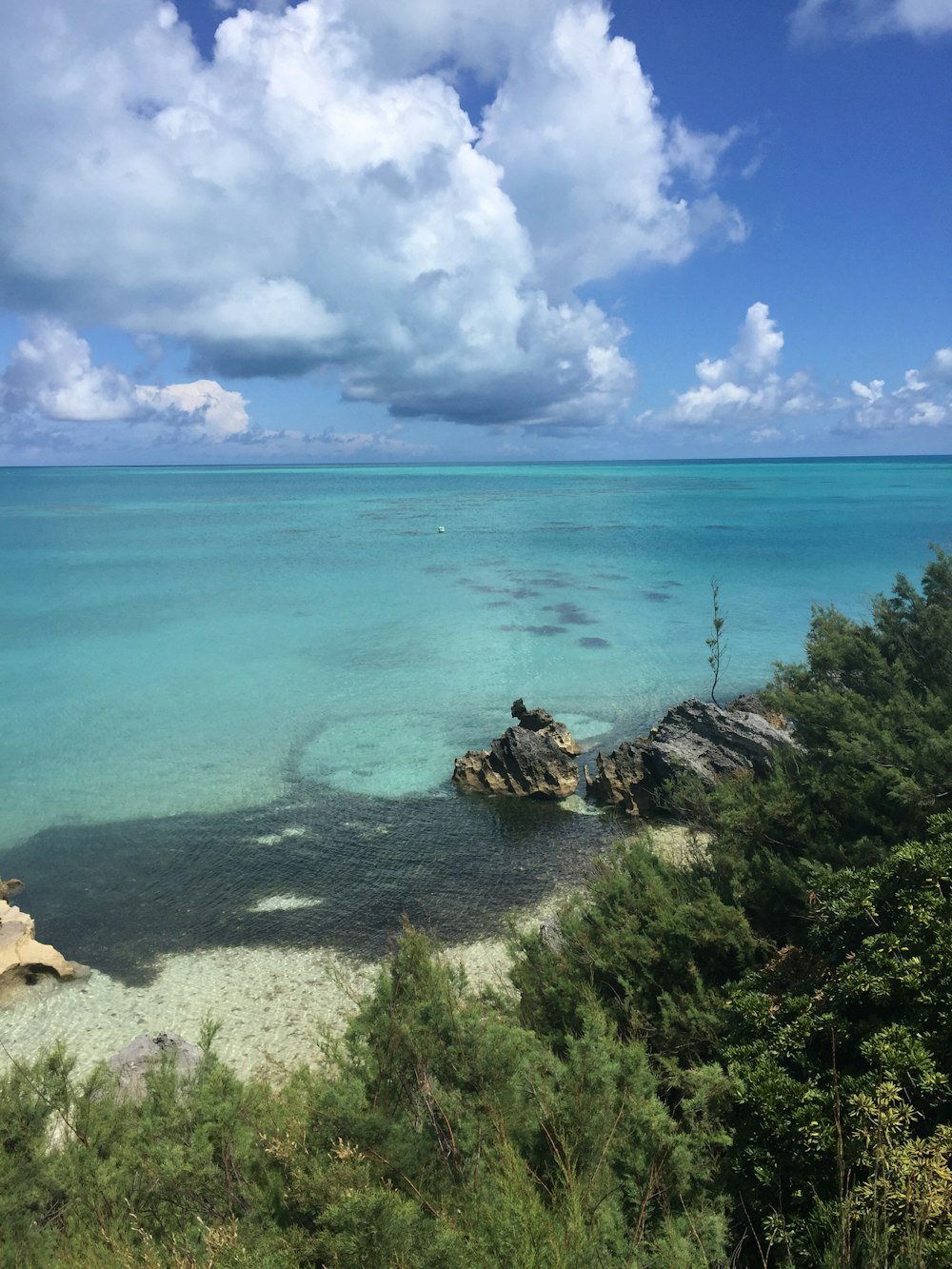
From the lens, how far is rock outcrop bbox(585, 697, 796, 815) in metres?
17.8

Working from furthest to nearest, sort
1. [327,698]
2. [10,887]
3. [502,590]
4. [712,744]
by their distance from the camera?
[502,590] < [327,698] < [712,744] < [10,887]

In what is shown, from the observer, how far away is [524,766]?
19.0m

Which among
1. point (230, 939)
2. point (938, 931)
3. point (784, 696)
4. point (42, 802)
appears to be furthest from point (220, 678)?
point (938, 931)

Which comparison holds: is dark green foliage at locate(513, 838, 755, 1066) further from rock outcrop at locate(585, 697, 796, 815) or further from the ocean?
rock outcrop at locate(585, 697, 796, 815)

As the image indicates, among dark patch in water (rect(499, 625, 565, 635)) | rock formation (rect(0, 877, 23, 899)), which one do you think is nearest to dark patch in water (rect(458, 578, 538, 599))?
dark patch in water (rect(499, 625, 565, 635))

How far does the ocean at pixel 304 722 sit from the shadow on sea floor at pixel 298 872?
0.21 ft

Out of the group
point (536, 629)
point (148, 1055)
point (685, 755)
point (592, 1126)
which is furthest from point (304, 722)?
point (592, 1126)

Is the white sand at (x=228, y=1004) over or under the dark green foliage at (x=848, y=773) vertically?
under

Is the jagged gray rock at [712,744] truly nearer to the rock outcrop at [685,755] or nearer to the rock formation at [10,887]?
the rock outcrop at [685,755]

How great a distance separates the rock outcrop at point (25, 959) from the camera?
1211 cm

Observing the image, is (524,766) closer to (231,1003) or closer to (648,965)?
A: (231,1003)

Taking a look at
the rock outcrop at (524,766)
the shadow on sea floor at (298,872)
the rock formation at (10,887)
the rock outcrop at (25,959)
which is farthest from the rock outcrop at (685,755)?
the rock formation at (10,887)

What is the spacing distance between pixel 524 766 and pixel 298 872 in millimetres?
6087

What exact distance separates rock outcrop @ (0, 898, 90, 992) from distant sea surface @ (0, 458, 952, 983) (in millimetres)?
703
